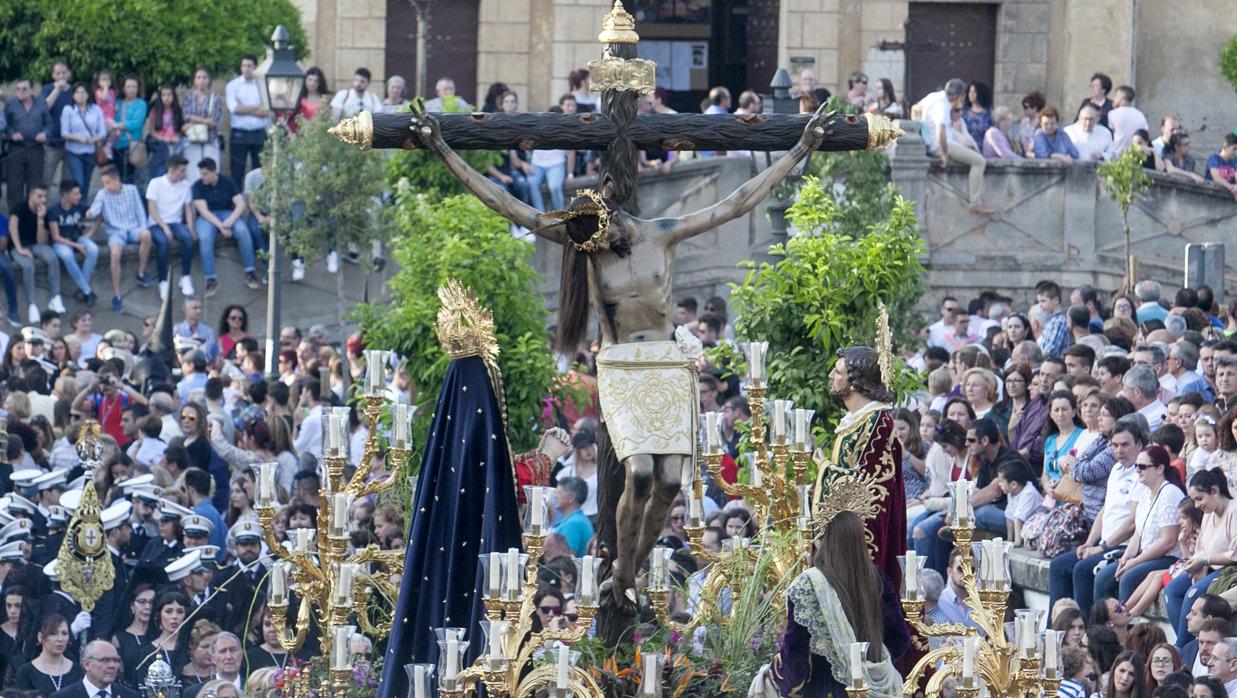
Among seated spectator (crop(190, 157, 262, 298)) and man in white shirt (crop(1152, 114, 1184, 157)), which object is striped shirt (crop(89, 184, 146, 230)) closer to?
seated spectator (crop(190, 157, 262, 298))

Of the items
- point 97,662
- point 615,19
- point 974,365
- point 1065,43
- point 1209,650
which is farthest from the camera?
point 1065,43

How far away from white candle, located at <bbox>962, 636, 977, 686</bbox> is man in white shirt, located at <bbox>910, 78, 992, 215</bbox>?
16.2 meters

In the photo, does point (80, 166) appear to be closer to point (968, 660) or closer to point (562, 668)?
point (562, 668)

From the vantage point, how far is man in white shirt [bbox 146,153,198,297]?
25.5m

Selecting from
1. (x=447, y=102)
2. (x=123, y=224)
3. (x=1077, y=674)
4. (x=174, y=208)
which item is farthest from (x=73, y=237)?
(x=1077, y=674)

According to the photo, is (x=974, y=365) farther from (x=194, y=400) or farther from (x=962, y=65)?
(x=962, y=65)

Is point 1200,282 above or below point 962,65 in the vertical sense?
below

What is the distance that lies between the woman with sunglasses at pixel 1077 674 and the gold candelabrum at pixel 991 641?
164 cm

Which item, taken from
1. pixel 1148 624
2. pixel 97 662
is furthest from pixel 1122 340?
pixel 97 662

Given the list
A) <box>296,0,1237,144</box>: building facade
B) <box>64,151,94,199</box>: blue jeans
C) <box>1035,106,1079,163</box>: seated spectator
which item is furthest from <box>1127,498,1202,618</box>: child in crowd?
<box>296,0,1237,144</box>: building facade

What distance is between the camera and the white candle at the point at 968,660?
11031mm

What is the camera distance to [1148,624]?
13.7 metres

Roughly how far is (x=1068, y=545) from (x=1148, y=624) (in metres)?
2.28

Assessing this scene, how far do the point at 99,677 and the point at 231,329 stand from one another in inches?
362
